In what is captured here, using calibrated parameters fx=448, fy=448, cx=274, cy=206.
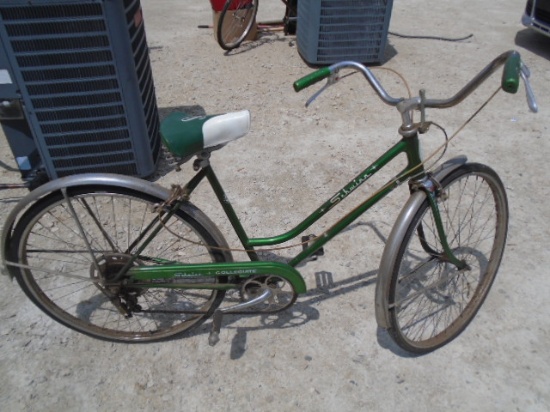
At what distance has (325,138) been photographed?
387cm

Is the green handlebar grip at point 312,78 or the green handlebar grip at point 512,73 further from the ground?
the green handlebar grip at point 512,73

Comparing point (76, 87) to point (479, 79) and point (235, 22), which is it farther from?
point (235, 22)

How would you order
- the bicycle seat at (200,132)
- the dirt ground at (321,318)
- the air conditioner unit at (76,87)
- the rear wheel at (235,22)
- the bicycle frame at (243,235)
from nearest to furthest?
the bicycle seat at (200,132) → the bicycle frame at (243,235) → the dirt ground at (321,318) → the air conditioner unit at (76,87) → the rear wheel at (235,22)

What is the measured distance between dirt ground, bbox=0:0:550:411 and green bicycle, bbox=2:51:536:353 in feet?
0.45

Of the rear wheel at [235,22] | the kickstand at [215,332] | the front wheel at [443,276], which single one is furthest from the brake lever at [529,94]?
the rear wheel at [235,22]

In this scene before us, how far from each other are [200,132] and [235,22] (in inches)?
171

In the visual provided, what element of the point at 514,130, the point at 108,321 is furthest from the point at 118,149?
the point at 514,130

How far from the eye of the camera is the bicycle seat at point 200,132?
1.73 metres

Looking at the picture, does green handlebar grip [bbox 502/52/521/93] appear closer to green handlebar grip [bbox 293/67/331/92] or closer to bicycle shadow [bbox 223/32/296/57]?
green handlebar grip [bbox 293/67/331/92]

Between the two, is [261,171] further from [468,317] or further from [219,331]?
[468,317]

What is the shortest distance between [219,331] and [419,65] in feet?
13.8

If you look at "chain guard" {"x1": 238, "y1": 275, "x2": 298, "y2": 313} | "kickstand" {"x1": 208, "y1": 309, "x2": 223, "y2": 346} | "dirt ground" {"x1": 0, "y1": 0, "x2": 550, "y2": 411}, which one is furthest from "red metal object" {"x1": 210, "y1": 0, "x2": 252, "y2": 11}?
"kickstand" {"x1": 208, "y1": 309, "x2": 223, "y2": 346}

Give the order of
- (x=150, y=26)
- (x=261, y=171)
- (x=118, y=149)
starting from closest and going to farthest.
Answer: (x=118, y=149) < (x=261, y=171) < (x=150, y=26)

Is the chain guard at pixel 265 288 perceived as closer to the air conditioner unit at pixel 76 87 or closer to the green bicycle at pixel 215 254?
the green bicycle at pixel 215 254
